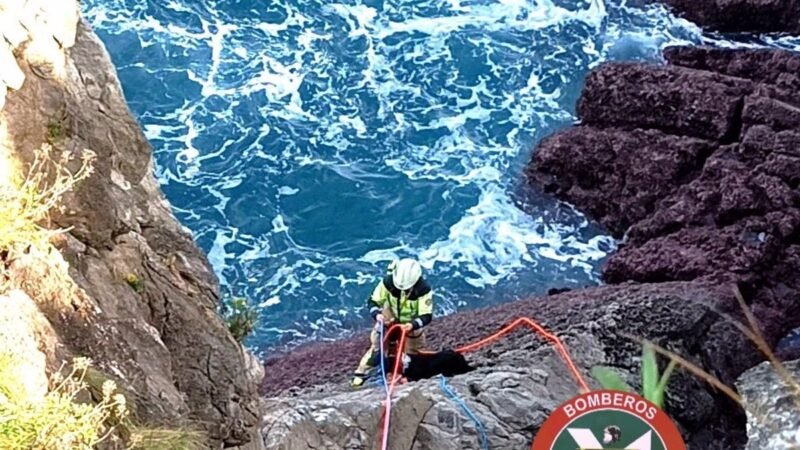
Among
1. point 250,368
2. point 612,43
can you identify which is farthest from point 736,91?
point 250,368

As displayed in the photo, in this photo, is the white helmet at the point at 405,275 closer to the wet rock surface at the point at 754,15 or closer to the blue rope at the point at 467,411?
the blue rope at the point at 467,411

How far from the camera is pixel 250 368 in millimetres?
12227

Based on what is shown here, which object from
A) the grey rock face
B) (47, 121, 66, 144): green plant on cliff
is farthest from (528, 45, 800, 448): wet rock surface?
(47, 121, 66, 144): green plant on cliff

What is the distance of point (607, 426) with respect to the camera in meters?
5.57

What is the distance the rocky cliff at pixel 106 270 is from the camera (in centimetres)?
799

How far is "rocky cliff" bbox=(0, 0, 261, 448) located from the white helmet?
Answer: 2.55 m

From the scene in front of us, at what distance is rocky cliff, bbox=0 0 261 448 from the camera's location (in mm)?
7988

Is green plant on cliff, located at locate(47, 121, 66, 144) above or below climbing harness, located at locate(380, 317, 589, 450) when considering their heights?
above

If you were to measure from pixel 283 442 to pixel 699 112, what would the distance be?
1455 cm

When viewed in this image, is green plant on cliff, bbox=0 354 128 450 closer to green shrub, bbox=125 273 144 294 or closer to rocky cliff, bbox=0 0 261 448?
rocky cliff, bbox=0 0 261 448

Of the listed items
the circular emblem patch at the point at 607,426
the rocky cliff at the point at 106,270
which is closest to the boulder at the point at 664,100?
the rocky cliff at the point at 106,270

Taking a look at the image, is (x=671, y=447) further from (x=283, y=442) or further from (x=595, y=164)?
(x=595, y=164)

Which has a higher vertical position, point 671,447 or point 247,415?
point 671,447

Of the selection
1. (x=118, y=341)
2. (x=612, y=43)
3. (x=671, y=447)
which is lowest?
(x=612, y=43)
